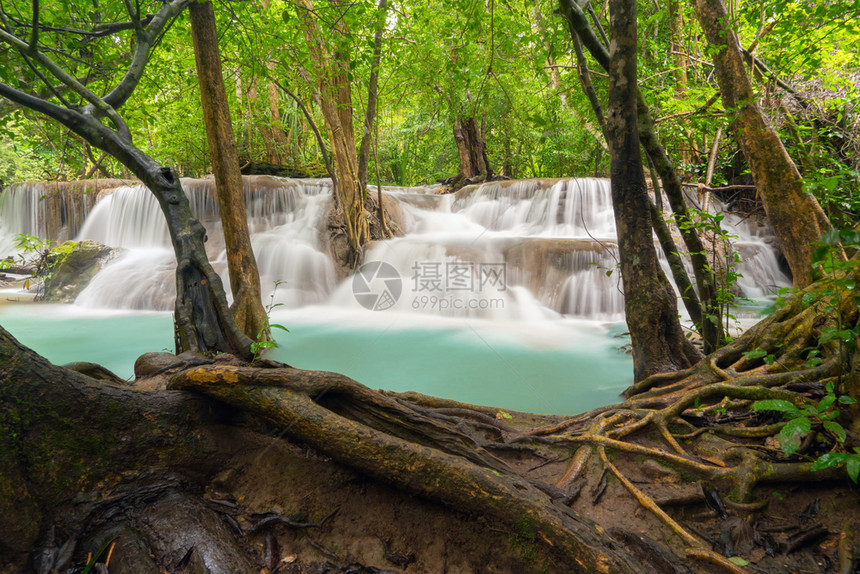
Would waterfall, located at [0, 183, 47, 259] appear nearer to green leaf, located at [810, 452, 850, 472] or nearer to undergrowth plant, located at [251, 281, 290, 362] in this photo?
undergrowth plant, located at [251, 281, 290, 362]

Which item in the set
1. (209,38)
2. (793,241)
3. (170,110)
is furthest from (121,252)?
(793,241)

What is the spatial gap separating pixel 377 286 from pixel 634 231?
6.00m

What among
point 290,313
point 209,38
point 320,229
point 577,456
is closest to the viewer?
point 577,456

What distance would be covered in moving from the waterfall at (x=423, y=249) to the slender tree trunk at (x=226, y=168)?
7.72 feet

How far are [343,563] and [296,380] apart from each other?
647 mm

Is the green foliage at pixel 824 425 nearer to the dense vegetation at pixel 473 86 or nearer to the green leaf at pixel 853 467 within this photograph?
the green leaf at pixel 853 467

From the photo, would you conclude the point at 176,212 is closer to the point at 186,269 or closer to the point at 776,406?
the point at 186,269

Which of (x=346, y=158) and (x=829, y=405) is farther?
(x=346, y=158)

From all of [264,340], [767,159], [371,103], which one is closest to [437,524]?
[767,159]

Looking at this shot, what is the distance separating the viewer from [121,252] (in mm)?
9797

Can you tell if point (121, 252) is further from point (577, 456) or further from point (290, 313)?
point (577, 456)

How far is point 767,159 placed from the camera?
129 inches

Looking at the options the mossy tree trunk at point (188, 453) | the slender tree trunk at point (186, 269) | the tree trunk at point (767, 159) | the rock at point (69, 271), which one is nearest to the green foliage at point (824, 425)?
the mossy tree trunk at point (188, 453)

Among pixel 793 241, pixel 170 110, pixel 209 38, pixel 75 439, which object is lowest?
pixel 75 439
